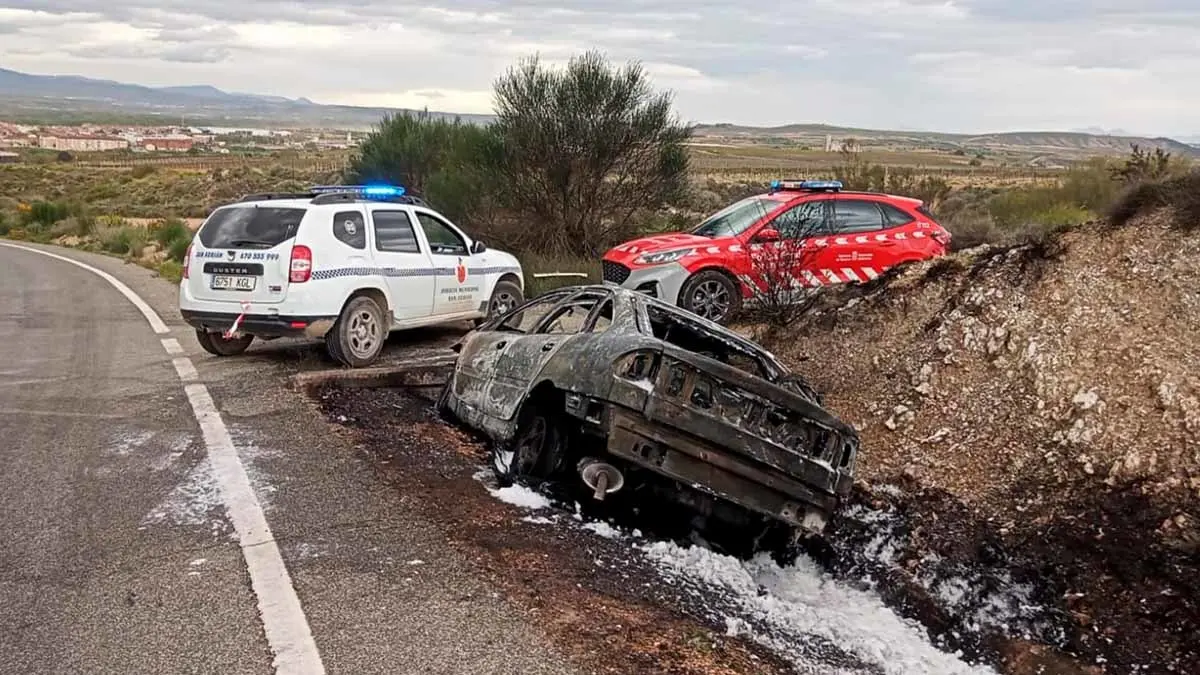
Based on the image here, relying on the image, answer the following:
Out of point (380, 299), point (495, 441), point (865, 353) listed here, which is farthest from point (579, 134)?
point (495, 441)

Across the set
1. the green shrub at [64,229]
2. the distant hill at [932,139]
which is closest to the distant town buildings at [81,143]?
the distant hill at [932,139]

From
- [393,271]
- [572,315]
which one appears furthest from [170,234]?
[572,315]

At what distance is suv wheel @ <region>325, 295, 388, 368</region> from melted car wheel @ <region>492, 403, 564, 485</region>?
144 inches

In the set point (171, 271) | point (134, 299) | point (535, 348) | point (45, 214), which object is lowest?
point (45, 214)

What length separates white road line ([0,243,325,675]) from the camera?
4207 mm

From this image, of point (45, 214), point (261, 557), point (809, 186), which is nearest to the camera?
Answer: point (261, 557)

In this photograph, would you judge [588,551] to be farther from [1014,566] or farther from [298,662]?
[1014,566]

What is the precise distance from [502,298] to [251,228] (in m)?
3.45

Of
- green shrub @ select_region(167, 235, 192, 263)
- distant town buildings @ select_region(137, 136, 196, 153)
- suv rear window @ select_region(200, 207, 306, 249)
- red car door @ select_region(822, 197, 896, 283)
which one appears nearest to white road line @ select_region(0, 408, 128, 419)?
suv rear window @ select_region(200, 207, 306, 249)

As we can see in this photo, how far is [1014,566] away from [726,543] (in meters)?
1.76

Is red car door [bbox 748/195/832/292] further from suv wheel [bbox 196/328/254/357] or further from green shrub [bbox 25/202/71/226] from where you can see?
green shrub [bbox 25/202/71/226]

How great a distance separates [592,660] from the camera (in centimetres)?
423

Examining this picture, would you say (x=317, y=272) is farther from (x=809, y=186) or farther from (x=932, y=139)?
(x=932, y=139)

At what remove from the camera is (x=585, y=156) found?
22.3 m
